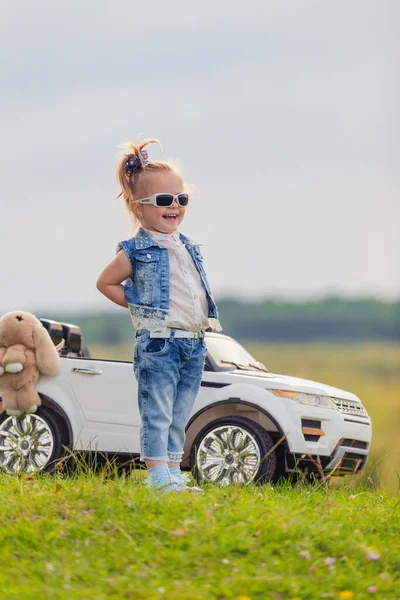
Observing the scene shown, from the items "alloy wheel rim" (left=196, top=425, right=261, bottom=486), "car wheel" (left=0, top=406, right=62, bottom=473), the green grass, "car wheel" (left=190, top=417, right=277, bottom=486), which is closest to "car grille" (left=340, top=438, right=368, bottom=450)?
"car wheel" (left=190, top=417, right=277, bottom=486)

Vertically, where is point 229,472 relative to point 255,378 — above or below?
below

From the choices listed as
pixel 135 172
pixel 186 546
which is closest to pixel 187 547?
pixel 186 546

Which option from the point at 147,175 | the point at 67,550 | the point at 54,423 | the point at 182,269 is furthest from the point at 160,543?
the point at 54,423

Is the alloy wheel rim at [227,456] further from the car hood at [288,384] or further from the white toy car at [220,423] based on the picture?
the car hood at [288,384]

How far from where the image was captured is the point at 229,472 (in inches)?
350

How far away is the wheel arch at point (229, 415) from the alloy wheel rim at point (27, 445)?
131 cm

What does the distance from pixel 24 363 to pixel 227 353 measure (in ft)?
6.43

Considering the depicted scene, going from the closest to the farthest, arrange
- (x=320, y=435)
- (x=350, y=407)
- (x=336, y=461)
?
(x=320, y=435), (x=336, y=461), (x=350, y=407)

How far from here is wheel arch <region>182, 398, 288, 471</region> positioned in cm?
913

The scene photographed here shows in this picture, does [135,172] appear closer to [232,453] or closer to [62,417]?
[232,453]

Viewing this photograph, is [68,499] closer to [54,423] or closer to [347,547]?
[347,547]

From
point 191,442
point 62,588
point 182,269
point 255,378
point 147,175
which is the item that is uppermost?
point 147,175

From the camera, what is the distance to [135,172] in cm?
707

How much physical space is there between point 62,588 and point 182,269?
2487 mm
